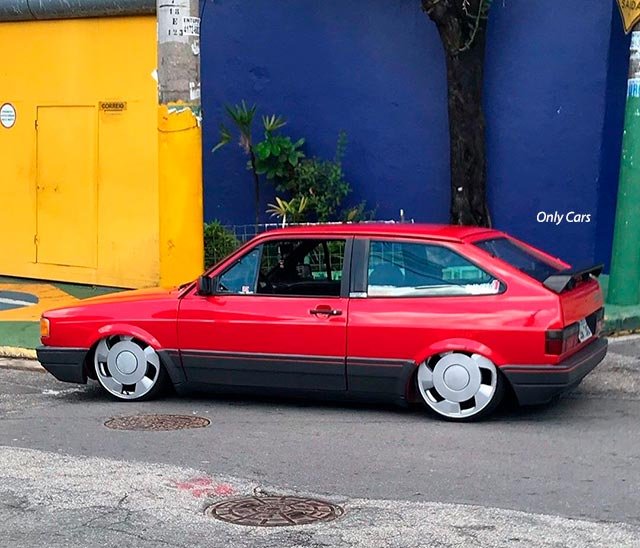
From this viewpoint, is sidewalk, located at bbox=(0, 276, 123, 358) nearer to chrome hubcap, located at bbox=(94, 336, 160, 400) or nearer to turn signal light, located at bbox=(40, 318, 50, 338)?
turn signal light, located at bbox=(40, 318, 50, 338)

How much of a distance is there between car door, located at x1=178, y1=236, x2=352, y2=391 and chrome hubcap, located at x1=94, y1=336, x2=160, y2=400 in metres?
0.38

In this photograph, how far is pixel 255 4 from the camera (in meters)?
14.8

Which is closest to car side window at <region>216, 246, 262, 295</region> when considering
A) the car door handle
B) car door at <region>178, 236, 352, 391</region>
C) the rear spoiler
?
car door at <region>178, 236, 352, 391</region>

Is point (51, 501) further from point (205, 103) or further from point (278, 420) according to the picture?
point (205, 103)

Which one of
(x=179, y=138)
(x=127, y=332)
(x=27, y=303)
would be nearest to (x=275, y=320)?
(x=127, y=332)

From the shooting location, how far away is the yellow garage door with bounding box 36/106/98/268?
15.2 meters

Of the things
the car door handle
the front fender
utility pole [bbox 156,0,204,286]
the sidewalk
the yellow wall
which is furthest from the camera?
the yellow wall

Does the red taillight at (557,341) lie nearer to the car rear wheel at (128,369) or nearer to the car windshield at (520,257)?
the car windshield at (520,257)

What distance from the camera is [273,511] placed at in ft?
20.3

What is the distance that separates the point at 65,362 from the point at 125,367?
513mm

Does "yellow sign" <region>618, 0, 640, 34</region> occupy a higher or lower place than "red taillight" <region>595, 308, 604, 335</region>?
higher

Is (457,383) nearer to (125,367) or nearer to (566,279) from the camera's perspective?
(566,279)

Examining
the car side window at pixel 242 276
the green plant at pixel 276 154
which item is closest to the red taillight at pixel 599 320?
the car side window at pixel 242 276

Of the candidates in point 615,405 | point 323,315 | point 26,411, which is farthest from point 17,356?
point 615,405
